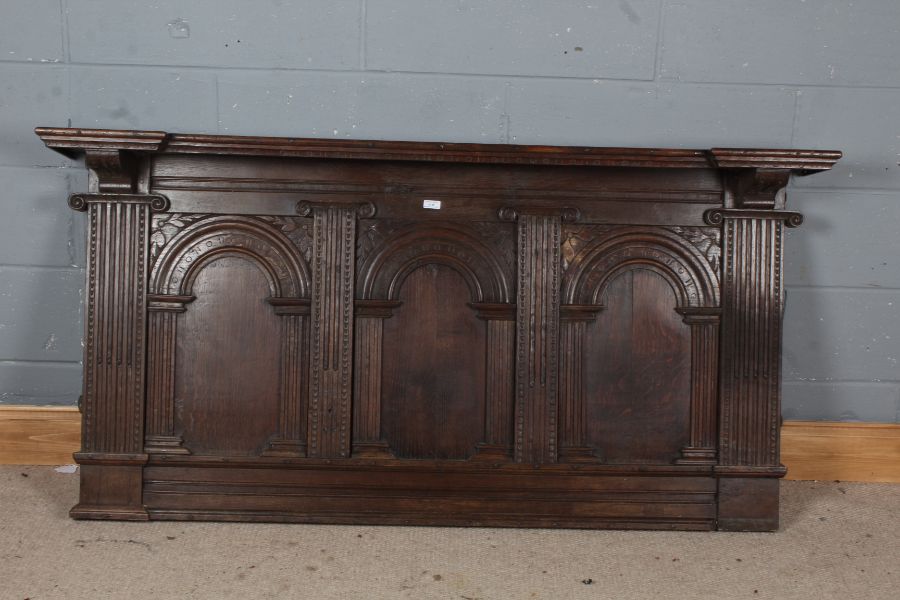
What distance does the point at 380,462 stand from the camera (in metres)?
2.35

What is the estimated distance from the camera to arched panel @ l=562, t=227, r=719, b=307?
2.38 metres

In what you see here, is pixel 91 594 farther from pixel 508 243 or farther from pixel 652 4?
pixel 652 4

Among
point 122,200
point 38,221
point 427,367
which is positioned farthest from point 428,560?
point 38,221

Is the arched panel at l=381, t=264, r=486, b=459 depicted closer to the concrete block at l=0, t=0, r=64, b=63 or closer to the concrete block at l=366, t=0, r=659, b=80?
the concrete block at l=366, t=0, r=659, b=80

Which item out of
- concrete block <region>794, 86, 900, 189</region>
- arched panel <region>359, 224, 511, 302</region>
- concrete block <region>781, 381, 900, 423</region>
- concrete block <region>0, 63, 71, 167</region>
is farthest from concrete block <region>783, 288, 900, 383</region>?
concrete block <region>0, 63, 71, 167</region>

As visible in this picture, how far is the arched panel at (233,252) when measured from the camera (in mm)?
2342

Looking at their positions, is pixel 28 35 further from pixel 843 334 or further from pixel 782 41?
pixel 843 334

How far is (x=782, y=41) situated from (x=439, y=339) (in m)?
1.63

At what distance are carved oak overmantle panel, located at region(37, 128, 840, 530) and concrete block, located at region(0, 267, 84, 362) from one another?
50 centimetres

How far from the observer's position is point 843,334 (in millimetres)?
2783

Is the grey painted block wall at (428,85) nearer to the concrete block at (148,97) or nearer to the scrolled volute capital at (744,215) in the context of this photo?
the concrete block at (148,97)

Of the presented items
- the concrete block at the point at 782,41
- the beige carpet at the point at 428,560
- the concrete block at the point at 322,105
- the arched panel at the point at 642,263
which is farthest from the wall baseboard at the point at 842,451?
the concrete block at the point at 322,105

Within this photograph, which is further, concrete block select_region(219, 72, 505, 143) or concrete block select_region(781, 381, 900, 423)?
concrete block select_region(781, 381, 900, 423)

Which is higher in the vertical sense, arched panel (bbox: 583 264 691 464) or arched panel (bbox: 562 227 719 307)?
arched panel (bbox: 562 227 719 307)
